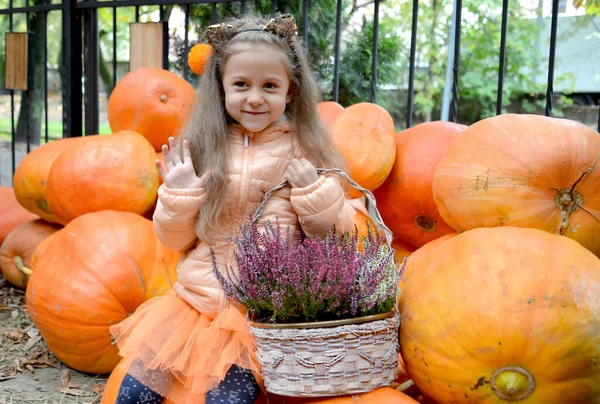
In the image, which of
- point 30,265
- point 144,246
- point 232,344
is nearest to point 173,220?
point 232,344

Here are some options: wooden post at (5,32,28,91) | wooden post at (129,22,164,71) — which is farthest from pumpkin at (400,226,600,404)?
wooden post at (5,32,28,91)

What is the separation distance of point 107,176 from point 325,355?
160cm

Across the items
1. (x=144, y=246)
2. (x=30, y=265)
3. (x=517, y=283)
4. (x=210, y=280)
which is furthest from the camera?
(x=30, y=265)

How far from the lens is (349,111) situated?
2.62 metres

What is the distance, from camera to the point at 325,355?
1416mm

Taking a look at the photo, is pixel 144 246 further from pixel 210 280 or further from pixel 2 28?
pixel 2 28

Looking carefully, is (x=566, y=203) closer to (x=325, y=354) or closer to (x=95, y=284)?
(x=325, y=354)

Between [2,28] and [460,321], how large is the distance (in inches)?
313

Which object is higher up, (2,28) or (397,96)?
(2,28)

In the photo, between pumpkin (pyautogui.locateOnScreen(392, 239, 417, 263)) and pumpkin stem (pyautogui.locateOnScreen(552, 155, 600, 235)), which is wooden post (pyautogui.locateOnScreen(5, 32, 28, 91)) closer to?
pumpkin (pyautogui.locateOnScreen(392, 239, 417, 263))

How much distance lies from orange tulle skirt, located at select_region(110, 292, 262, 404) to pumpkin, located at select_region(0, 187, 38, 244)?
215 cm

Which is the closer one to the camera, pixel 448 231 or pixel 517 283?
pixel 517 283

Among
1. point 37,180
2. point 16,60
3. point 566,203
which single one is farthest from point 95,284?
point 16,60

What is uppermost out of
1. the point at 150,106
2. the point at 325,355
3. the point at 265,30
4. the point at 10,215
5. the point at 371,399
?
the point at 265,30
